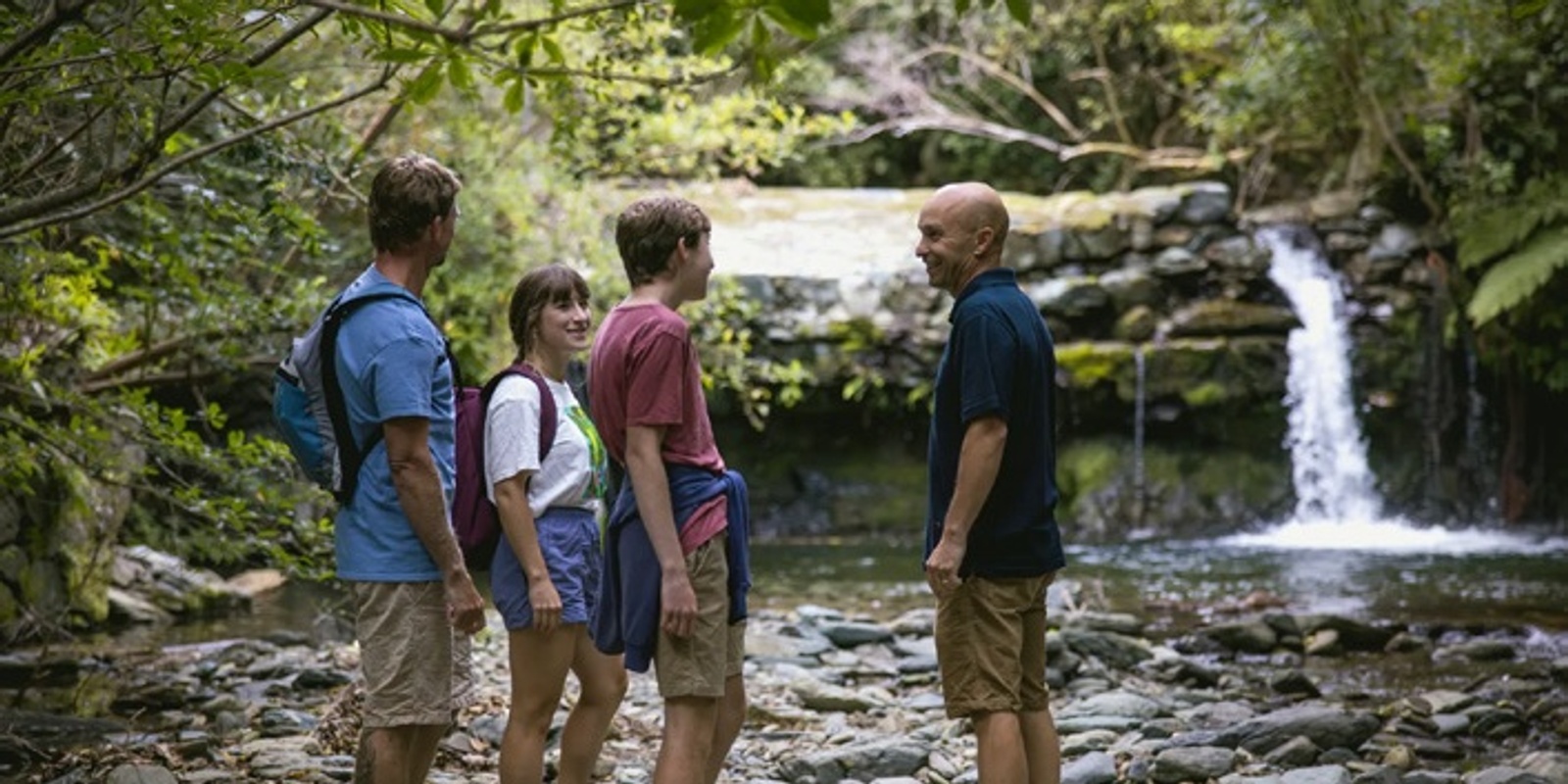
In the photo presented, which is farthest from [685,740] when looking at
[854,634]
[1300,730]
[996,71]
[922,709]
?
[996,71]

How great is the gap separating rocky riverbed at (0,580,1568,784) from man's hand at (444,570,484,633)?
1.70 meters

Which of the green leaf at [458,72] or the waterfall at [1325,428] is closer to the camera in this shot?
the green leaf at [458,72]

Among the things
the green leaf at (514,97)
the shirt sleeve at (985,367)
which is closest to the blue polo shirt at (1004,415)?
the shirt sleeve at (985,367)

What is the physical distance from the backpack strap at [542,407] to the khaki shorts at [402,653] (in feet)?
1.92

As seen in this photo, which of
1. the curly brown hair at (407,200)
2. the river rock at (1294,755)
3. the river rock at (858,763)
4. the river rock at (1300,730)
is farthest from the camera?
the river rock at (1300,730)

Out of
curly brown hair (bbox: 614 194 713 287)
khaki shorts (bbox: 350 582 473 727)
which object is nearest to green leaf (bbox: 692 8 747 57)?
curly brown hair (bbox: 614 194 713 287)

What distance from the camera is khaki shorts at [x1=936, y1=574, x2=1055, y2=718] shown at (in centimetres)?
414

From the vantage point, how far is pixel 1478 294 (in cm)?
1446

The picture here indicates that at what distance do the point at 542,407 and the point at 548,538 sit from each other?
338 mm

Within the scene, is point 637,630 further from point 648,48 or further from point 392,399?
point 648,48

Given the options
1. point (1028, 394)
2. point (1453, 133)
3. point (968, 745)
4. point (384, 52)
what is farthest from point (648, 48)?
point (1453, 133)

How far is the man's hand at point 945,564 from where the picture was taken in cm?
407

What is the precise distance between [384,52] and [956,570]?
1909 millimetres

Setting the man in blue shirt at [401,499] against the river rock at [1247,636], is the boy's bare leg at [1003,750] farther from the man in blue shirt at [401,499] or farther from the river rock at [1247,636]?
the river rock at [1247,636]
